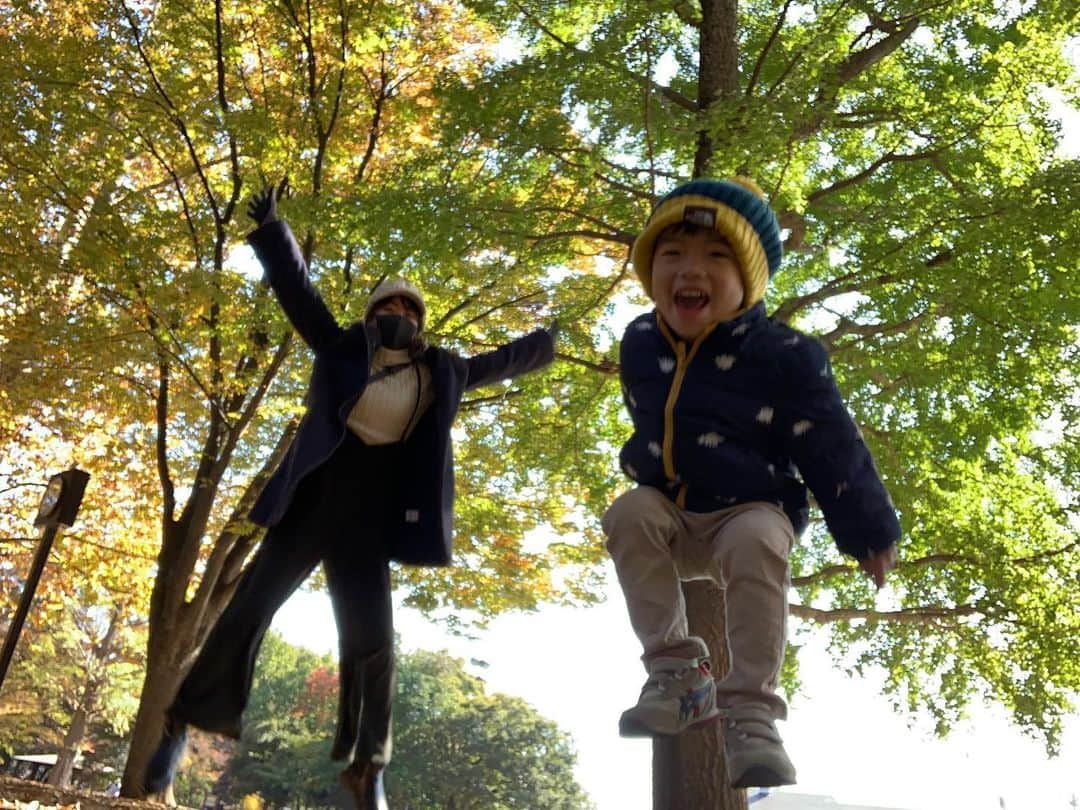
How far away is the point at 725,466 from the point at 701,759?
259 cm

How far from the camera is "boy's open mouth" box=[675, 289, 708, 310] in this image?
7.11 ft

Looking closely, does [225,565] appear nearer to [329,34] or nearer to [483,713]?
[329,34]

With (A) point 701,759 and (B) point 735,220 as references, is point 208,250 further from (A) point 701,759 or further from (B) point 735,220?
(B) point 735,220

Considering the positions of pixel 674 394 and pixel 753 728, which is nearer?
pixel 753 728

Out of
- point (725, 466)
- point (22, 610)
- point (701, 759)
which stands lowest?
point (701, 759)

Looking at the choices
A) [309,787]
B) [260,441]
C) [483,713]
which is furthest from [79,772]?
[260,441]

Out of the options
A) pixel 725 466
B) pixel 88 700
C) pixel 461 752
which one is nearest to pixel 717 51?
pixel 725 466

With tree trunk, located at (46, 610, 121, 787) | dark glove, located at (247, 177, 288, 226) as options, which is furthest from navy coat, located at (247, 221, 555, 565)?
tree trunk, located at (46, 610, 121, 787)

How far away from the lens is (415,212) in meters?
6.01

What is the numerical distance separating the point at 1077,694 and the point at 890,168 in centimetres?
489

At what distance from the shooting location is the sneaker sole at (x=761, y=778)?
1602mm

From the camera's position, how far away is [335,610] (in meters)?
2.82

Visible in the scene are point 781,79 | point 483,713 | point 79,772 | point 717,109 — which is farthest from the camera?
point 79,772

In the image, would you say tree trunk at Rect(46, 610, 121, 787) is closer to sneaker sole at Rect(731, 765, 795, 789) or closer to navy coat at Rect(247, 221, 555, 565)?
navy coat at Rect(247, 221, 555, 565)
